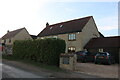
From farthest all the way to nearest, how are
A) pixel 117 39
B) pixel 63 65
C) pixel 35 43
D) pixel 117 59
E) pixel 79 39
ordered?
pixel 79 39 < pixel 117 39 < pixel 117 59 < pixel 35 43 < pixel 63 65

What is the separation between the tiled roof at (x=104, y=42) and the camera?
22191 millimetres

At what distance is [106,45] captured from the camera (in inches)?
890

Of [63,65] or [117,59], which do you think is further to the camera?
[117,59]

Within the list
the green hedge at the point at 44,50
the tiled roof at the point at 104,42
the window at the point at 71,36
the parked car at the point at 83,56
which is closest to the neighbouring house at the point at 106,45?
the tiled roof at the point at 104,42

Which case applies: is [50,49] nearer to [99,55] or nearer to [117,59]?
[99,55]

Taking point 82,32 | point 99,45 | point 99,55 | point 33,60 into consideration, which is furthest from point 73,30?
point 33,60

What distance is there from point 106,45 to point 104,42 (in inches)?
53.1

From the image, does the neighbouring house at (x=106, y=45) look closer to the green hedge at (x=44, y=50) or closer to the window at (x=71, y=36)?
the window at (x=71, y=36)

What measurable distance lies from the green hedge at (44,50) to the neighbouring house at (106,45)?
1044 centimetres

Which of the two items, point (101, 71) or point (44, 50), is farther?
point (44, 50)

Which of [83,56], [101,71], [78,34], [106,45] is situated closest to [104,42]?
[106,45]

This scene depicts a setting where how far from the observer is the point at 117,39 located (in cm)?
2291

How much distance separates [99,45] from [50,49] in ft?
39.8

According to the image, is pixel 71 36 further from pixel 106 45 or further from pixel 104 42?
pixel 106 45
